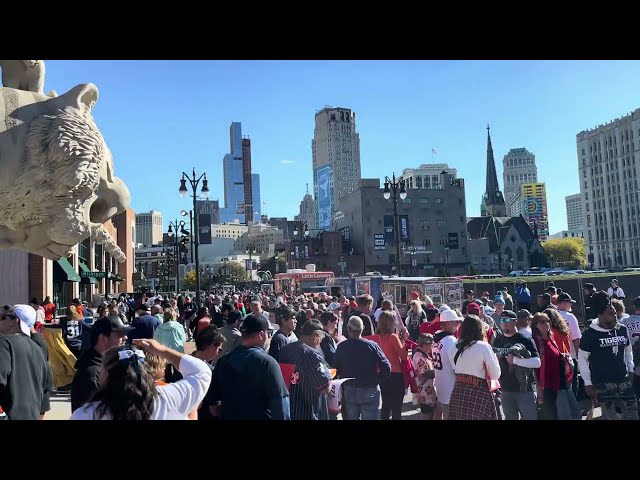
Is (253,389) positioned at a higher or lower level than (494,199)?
lower

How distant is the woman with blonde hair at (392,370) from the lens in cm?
704

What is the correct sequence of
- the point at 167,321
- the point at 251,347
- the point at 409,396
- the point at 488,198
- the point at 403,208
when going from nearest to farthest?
the point at 251,347 → the point at 167,321 → the point at 409,396 → the point at 403,208 → the point at 488,198

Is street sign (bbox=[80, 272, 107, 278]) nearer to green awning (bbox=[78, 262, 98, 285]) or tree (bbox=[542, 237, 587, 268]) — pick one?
green awning (bbox=[78, 262, 98, 285])

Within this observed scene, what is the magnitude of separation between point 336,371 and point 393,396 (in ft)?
3.62

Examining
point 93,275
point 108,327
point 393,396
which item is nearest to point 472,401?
point 393,396

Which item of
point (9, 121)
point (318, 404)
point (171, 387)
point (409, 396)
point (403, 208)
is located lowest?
point (409, 396)

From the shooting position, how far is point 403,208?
9094cm

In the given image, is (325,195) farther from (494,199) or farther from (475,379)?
(475,379)

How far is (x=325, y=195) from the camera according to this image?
172 meters
